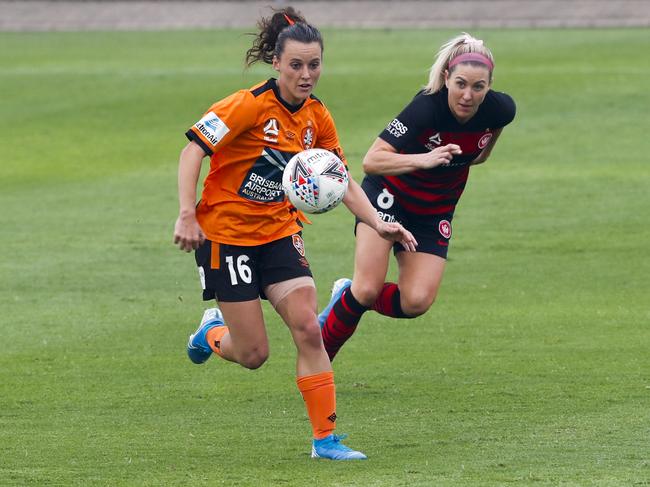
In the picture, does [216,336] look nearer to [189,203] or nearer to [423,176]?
[189,203]

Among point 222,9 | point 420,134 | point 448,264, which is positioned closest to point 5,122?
point 448,264

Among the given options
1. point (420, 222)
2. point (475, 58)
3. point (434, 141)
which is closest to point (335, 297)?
point (420, 222)

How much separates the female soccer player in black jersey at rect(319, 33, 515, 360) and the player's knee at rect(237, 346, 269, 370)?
1.35 metres

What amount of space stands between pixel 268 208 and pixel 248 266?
0.33 metres

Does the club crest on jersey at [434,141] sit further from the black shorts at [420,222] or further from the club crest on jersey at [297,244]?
the club crest on jersey at [297,244]

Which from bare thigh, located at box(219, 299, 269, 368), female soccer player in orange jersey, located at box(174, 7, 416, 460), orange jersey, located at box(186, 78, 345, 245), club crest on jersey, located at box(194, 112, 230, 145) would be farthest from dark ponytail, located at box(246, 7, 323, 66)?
bare thigh, located at box(219, 299, 269, 368)

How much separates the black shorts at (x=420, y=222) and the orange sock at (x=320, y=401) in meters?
2.07

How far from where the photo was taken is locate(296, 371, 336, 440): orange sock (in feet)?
23.8

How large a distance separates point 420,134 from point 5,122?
55.3 ft

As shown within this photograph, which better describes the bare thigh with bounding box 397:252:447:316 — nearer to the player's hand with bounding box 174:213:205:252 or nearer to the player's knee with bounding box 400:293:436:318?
the player's knee with bounding box 400:293:436:318

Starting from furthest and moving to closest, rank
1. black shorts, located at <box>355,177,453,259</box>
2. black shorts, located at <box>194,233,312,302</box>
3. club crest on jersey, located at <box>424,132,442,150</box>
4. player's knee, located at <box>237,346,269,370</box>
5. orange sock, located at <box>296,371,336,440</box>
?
black shorts, located at <box>355,177,453,259</box> → club crest on jersey, located at <box>424,132,442,150</box> → player's knee, located at <box>237,346,269,370</box> → black shorts, located at <box>194,233,312,302</box> → orange sock, located at <box>296,371,336,440</box>

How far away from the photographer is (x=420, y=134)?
876 cm

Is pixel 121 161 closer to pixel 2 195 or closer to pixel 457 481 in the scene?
pixel 2 195

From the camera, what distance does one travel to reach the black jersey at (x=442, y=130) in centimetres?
869
